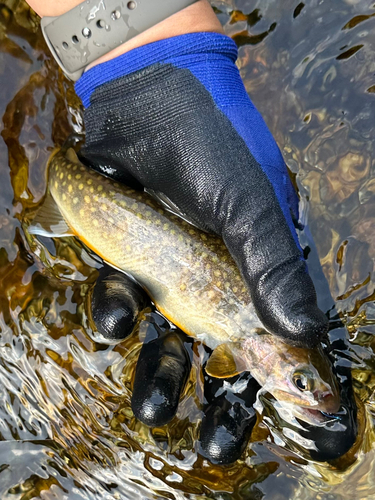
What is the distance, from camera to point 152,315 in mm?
3217

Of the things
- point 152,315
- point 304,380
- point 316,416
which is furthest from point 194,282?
point 316,416

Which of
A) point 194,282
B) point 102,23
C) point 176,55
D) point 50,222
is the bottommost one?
point 194,282

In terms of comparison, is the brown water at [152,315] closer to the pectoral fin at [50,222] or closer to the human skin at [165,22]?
the pectoral fin at [50,222]

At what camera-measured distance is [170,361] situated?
114 inches

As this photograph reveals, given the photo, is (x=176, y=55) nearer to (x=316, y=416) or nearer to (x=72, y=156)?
(x=72, y=156)

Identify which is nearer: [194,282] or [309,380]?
[309,380]

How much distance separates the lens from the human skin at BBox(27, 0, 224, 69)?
8.51 ft

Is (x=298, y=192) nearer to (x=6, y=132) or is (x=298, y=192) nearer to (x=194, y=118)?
(x=194, y=118)

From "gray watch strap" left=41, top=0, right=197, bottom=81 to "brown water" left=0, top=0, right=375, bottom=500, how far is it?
0.91m

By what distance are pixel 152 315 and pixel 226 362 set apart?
2.37 feet

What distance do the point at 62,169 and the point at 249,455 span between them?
2407 mm

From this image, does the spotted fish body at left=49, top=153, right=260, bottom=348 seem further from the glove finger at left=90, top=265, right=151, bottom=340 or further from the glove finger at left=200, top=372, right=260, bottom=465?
the glove finger at left=200, top=372, right=260, bottom=465

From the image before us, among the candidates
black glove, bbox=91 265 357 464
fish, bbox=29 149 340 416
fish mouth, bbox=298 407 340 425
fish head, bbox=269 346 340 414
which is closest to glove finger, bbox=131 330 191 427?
black glove, bbox=91 265 357 464

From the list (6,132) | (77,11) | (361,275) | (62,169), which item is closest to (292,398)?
(361,275)
